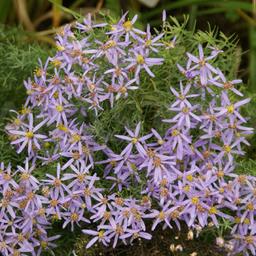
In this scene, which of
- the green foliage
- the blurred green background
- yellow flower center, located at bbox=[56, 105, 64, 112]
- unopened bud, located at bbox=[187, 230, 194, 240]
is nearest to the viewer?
unopened bud, located at bbox=[187, 230, 194, 240]

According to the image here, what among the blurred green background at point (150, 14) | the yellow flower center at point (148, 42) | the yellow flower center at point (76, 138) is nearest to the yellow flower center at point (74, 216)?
the yellow flower center at point (76, 138)

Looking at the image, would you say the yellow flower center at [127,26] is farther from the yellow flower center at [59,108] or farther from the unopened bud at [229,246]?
the unopened bud at [229,246]

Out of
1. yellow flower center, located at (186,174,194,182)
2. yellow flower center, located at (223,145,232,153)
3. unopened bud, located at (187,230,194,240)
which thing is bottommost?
unopened bud, located at (187,230,194,240)

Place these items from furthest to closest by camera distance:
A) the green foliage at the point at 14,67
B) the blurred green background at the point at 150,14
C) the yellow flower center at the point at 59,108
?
the blurred green background at the point at 150,14 < the green foliage at the point at 14,67 < the yellow flower center at the point at 59,108

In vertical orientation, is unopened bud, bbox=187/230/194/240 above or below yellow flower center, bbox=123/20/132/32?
below

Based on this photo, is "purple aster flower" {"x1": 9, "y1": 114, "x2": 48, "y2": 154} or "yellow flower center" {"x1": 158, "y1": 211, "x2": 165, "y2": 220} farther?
"purple aster flower" {"x1": 9, "y1": 114, "x2": 48, "y2": 154}

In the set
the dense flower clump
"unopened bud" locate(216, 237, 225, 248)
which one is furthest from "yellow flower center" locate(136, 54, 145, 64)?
"unopened bud" locate(216, 237, 225, 248)

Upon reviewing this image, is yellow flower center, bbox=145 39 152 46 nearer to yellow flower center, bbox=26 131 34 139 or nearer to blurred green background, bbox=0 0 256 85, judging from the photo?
yellow flower center, bbox=26 131 34 139

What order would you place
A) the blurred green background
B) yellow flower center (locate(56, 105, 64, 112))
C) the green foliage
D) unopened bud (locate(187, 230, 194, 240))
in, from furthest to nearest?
the blurred green background → the green foliage → yellow flower center (locate(56, 105, 64, 112)) → unopened bud (locate(187, 230, 194, 240))

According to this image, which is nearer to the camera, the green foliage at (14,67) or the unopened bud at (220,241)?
the unopened bud at (220,241)
